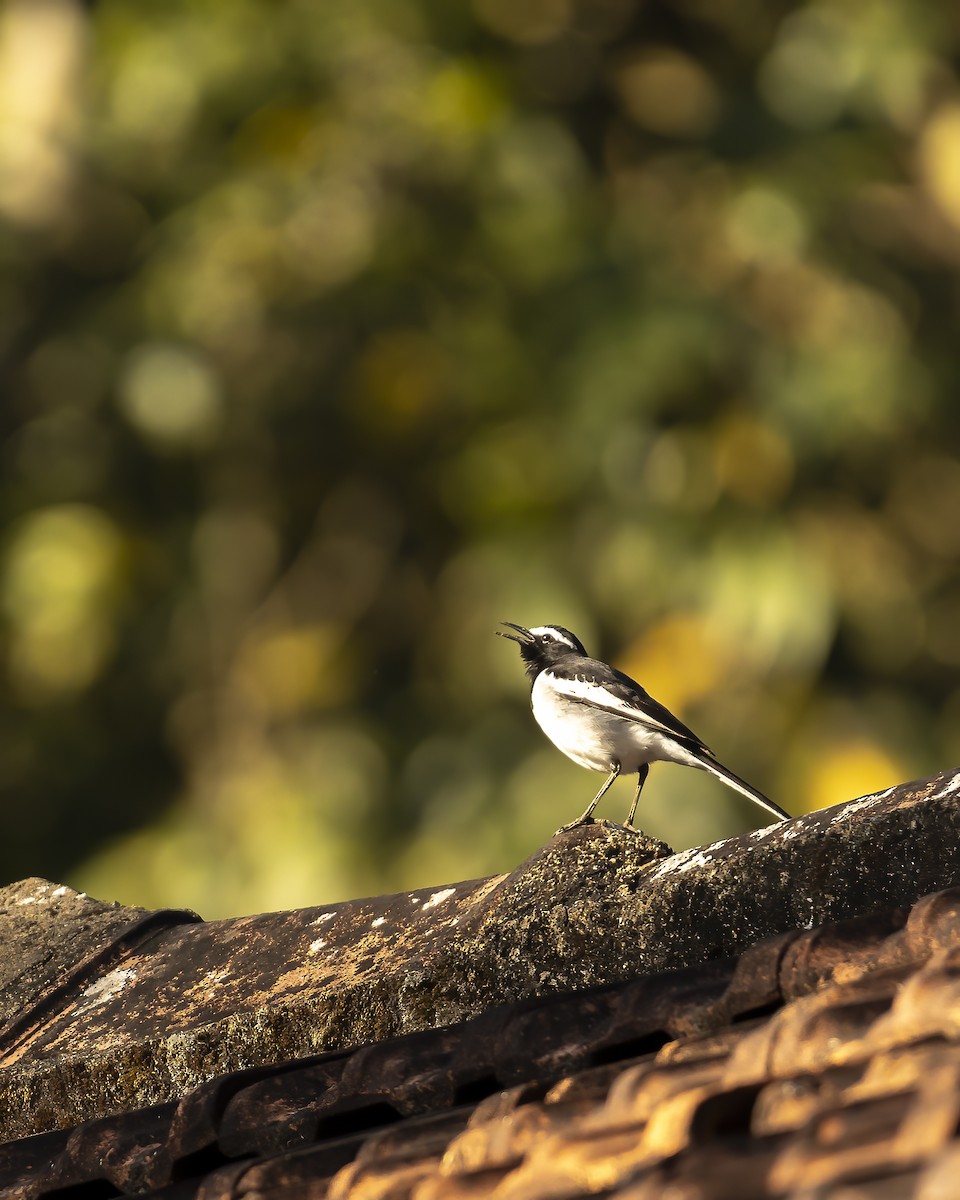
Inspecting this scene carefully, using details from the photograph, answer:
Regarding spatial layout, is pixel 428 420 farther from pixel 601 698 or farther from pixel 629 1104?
pixel 629 1104

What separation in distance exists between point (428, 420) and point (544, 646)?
2091cm

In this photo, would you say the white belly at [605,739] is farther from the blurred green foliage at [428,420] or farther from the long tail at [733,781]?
the blurred green foliage at [428,420]

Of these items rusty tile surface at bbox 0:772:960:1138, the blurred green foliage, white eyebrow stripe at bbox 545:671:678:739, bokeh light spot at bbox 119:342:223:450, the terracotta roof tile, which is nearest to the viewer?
the terracotta roof tile

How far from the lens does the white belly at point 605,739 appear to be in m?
9.70

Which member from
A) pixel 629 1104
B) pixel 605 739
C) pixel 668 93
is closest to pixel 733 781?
pixel 605 739

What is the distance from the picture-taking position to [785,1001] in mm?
3449

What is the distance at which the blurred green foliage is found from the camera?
27938 mm

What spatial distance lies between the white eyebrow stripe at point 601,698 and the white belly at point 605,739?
35 millimetres

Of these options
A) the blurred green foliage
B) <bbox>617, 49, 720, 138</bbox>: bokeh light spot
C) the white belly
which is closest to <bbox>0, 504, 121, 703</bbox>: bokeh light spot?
the blurred green foliage

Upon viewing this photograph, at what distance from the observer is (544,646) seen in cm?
1081

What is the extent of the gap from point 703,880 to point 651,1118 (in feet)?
5.28

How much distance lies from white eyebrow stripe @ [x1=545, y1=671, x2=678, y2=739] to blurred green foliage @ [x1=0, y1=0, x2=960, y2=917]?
1534 centimetres

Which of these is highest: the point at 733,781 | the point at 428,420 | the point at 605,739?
the point at 428,420

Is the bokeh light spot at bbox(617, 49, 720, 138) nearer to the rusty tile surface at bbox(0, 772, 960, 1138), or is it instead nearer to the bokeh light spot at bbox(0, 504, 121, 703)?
the bokeh light spot at bbox(0, 504, 121, 703)
